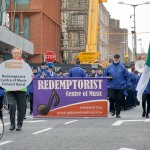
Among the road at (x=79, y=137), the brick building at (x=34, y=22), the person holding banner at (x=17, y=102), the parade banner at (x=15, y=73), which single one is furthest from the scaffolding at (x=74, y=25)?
the person holding banner at (x=17, y=102)

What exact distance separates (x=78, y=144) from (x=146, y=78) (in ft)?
6.37

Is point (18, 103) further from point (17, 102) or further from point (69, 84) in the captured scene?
point (69, 84)

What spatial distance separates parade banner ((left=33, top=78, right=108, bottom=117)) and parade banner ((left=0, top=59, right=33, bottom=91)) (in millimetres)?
4509

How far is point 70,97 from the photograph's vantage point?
723 inches

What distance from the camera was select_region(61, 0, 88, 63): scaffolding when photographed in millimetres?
68938

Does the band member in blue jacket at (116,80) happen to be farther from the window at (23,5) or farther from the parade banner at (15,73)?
the window at (23,5)

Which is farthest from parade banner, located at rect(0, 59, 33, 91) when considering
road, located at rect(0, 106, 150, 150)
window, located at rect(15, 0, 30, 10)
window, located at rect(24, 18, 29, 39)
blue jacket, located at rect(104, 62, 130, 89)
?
window, located at rect(24, 18, 29, 39)

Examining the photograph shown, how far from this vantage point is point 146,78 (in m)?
9.13

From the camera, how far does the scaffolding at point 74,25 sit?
226ft

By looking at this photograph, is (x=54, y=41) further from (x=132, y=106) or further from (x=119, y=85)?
(x=119, y=85)

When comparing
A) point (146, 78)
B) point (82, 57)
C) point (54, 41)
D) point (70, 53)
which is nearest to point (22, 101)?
point (146, 78)

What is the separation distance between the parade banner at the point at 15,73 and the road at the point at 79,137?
3.24 feet

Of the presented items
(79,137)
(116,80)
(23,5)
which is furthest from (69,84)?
(23,5)

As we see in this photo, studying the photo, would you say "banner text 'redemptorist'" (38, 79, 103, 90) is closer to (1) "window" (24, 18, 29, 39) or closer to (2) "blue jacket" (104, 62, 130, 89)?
(2) "blue jacket" (104, 62, 130, 89)
